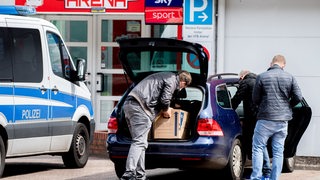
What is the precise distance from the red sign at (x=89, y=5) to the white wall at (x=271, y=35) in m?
2.48

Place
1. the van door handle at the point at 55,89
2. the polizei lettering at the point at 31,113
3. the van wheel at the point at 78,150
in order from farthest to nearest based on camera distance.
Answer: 1. the van wheel at the point at 78,150
2. the van door handle at the point at 55,89
3. the polizei lettering at the point at 31,113

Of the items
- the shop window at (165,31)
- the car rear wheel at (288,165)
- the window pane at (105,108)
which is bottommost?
the car rear wheel at (288,165)

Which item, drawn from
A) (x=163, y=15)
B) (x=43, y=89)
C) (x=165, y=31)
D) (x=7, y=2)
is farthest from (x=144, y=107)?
(x=7, y=2)

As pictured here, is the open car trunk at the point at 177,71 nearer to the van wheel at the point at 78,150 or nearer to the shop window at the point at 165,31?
the van wheel at the point at 78,150

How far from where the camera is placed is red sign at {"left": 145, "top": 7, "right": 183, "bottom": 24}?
706 inches

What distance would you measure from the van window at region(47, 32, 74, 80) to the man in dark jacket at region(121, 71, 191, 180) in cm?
244

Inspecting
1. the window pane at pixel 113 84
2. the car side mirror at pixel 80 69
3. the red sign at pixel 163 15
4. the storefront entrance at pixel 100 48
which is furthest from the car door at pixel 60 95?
the window pane at pixel 113 84

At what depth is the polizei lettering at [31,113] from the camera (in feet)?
42.0

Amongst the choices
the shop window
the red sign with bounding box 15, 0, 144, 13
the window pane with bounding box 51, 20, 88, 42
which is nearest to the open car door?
the shop window

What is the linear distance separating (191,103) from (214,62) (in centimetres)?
525

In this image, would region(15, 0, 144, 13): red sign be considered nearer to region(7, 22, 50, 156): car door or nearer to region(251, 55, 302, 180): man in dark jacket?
region(7, 22, 50, 156): car door

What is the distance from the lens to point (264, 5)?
17.4 metres

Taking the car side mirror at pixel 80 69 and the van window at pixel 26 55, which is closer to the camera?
the van window at pixel 26 55

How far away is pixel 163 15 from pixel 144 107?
668 cm
